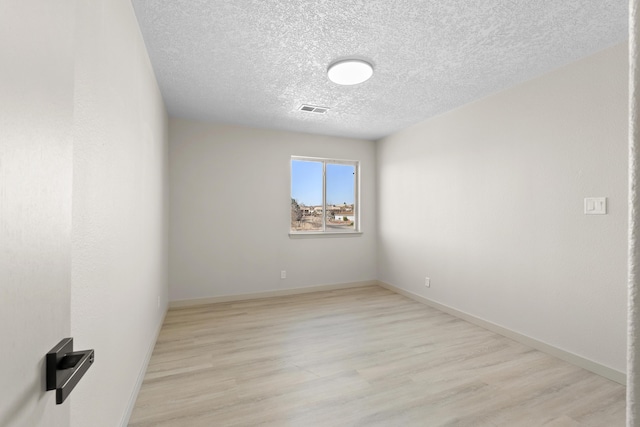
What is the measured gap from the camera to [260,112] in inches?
140

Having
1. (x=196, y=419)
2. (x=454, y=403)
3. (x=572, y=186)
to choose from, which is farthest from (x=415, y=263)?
(x=196, y=419)

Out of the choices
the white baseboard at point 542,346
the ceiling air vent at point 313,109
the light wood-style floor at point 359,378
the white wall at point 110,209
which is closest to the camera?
the white wall at point 110,209

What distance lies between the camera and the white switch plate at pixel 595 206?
219cm

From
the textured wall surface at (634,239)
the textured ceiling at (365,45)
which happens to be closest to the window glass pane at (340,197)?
the textured ceiling at (365,45)

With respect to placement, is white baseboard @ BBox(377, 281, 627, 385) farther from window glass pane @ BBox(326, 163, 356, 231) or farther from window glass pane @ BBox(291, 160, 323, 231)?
window glass pane @ BBox(291, 160, 323, 231)

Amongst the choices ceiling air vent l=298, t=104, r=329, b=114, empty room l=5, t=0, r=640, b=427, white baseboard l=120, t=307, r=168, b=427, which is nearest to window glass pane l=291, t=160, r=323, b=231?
empty room l=5, t=0, r=640, b=427

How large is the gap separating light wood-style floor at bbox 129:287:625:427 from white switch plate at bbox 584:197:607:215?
1.24m

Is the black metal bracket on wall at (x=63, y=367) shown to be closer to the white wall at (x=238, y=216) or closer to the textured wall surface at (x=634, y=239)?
the textured wall surface at (x=634, y=239)

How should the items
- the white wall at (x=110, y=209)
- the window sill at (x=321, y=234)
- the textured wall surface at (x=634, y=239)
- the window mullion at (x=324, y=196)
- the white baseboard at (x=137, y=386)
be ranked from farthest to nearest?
the window mullion at (x=324, y=196)
the window sill at (x=321, y=234)
the white baseboard at (x=137, y=386)
the white wall at (x=110, y=209)
the textured wall surface at (x=634, y=239)

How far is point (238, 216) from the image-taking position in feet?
13.5

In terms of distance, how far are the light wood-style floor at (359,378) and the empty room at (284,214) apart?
0.06 feet

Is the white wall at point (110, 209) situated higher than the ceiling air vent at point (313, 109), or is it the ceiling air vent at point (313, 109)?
the ceiling air vent at point (313, 109)

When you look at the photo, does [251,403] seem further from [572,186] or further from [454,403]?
[572,186]

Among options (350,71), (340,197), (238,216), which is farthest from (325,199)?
(350,71)
